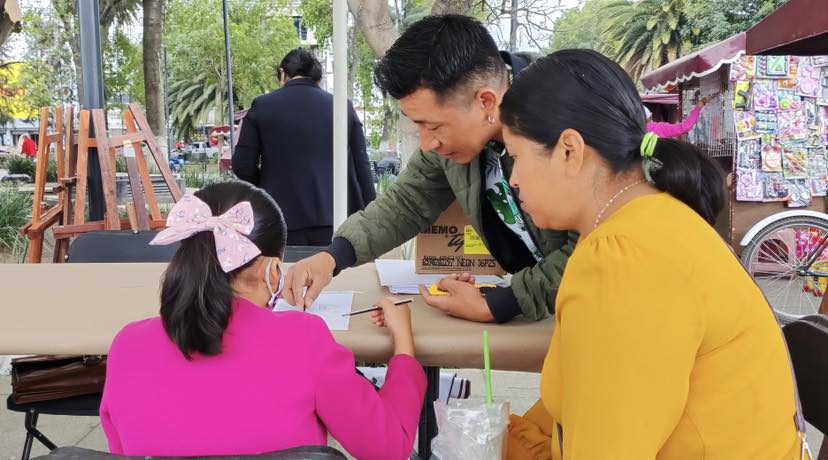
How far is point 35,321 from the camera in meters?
1.67

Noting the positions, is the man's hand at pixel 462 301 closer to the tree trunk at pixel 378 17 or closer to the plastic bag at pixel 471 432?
the plastic bag at pixel 471 432

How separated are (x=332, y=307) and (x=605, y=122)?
3.13 feet

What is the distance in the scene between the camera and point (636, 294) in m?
0.90

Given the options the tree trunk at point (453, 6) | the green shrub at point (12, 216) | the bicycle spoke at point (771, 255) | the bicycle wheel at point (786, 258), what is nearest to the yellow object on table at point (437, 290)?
the tree trunk at point (453, 6)

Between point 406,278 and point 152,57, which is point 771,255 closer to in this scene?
point 406,278

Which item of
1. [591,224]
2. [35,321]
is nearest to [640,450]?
[591,224]

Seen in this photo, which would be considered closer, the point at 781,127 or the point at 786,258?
the point at 786,258

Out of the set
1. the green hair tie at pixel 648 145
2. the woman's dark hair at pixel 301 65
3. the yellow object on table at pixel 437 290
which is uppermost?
the woman's dark hair at pixel 301 65

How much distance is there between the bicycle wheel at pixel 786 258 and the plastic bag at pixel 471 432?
4.73 m

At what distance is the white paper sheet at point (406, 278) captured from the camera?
1975 millimetres

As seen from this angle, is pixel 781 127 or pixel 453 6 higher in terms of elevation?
pixel 453 6

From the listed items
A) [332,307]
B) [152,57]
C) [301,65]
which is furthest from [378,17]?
[152,57]

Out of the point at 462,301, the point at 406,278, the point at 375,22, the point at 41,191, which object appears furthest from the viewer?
the point at 375,22

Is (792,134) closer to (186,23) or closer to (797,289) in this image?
(797,289)
